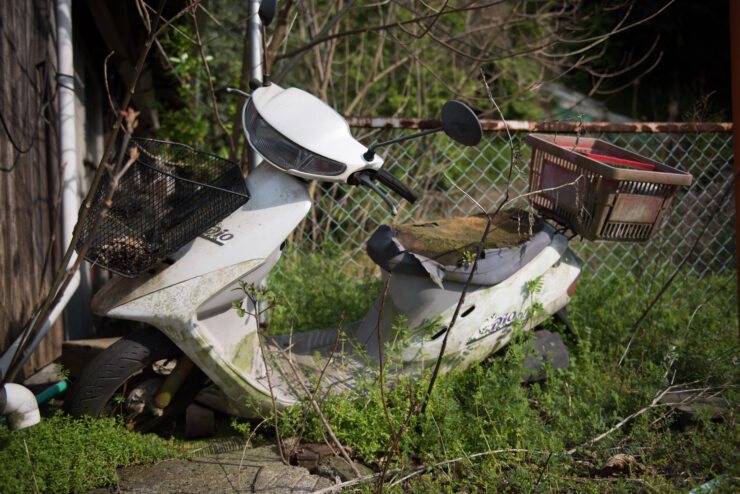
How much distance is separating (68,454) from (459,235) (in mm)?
1747

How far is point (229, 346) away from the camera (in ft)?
8.07

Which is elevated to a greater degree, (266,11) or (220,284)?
(266,11)

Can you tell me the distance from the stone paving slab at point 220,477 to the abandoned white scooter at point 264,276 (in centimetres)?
23

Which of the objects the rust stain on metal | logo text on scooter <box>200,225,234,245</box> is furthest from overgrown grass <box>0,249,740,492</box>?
the rust stain on metal

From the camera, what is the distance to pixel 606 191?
8.53ft

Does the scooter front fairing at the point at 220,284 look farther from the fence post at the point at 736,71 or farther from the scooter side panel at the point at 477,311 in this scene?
the fence post at the point at 736,71

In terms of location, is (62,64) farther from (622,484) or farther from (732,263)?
(732,263)

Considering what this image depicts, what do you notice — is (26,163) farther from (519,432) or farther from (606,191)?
(606,191)

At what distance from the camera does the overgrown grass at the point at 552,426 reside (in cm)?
225

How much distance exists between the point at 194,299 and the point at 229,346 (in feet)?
0.97

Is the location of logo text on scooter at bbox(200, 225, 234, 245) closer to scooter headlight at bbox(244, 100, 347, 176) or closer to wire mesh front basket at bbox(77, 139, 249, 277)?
wire mesh front basket at bbox(77, 139, 249, 277)

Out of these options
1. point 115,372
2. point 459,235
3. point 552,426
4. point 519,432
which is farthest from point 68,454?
point 552,426

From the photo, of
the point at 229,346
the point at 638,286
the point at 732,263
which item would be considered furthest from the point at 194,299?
the point at 732,263

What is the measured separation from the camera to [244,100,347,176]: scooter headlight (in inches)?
90.3
